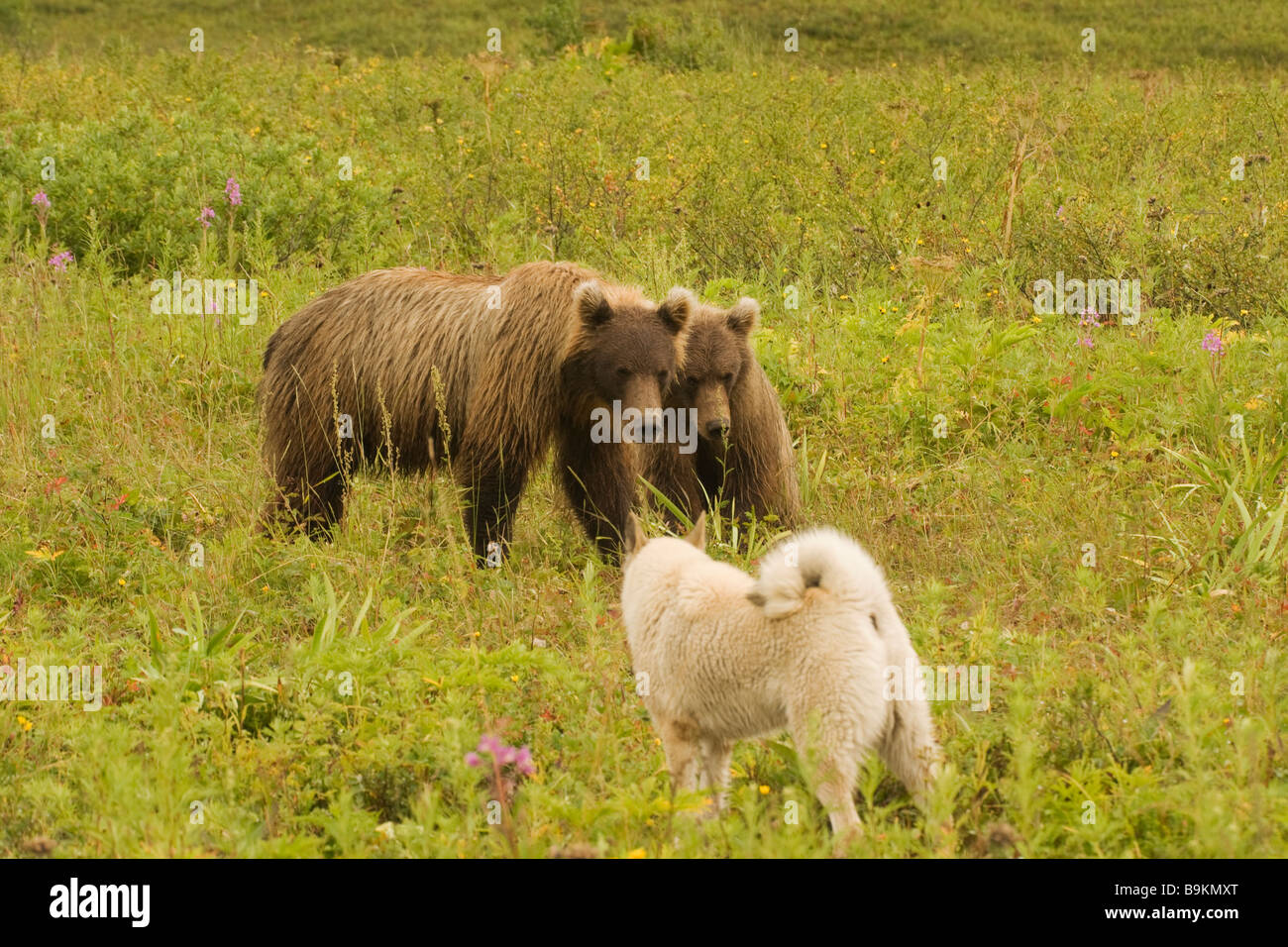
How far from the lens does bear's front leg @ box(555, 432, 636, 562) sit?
20.4 feet

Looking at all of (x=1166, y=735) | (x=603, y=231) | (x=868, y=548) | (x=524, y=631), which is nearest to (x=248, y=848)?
(x=524, y=631)

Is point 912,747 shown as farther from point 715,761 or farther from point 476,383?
point 476,383

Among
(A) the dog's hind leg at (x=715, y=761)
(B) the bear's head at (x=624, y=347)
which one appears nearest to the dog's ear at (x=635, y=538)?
(A) the dog's hind leg at (x=715, y=761)

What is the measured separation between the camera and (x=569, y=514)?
656 cm

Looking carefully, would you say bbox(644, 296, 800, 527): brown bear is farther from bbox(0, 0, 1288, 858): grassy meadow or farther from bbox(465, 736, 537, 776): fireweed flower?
bbox(465, 736, 537, 776): fireweed flower

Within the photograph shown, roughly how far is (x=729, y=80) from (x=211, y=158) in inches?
262

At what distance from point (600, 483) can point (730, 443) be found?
652 mm

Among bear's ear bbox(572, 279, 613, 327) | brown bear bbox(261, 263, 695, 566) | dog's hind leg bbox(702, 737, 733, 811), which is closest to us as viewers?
dog's hind leg bbox(702, 737, 733, 811)

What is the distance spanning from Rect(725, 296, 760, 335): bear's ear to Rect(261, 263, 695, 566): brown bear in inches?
12.0

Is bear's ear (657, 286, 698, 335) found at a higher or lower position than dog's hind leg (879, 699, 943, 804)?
higher

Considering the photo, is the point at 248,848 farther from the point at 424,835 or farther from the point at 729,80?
the point at 729,80

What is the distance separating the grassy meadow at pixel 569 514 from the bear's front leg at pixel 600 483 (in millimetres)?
196

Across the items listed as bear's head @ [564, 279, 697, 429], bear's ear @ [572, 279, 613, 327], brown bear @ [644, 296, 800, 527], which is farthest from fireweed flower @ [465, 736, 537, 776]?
brown bear @ [644, 296, 800, 527]

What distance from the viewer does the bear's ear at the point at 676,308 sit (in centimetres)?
613
